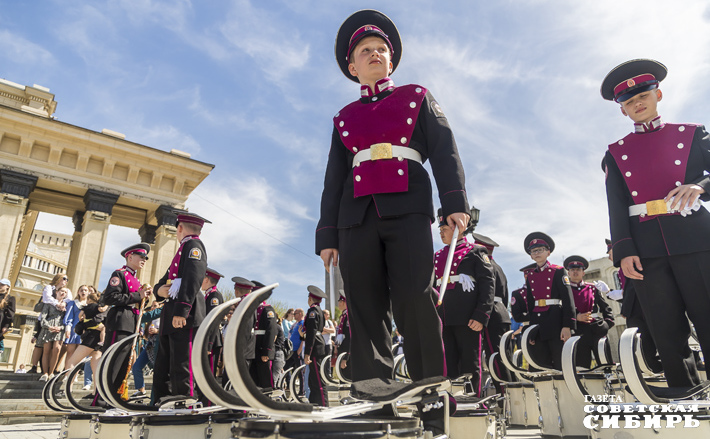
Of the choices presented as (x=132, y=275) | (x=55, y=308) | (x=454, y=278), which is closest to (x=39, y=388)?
(x=55, y=308)

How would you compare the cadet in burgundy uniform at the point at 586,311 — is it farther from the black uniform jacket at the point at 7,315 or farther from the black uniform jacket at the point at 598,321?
the black uniform jacket at the point at 7,315

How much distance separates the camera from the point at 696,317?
3.08 metres

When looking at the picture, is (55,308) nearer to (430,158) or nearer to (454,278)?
(454,278)

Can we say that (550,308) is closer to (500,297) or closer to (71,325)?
(500,297)

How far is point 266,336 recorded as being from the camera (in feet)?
29.9

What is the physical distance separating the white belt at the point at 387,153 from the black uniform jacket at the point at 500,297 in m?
4.73

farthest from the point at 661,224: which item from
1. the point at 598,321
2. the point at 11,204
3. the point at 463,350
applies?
the point at 11,204

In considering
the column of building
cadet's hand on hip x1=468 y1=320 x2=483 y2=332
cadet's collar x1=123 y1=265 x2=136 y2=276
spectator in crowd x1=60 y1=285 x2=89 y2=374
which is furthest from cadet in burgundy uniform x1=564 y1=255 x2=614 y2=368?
the column of building

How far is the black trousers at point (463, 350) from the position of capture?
5426mm

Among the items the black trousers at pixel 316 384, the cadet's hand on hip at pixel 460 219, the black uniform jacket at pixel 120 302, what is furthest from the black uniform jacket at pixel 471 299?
the black trousers at pixel 316 384

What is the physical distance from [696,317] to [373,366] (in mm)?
2186

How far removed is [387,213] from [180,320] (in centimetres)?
321

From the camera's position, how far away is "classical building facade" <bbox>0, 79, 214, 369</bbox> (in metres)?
17.3

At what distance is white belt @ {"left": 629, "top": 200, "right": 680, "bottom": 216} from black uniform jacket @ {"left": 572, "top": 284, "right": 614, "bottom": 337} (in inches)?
216
